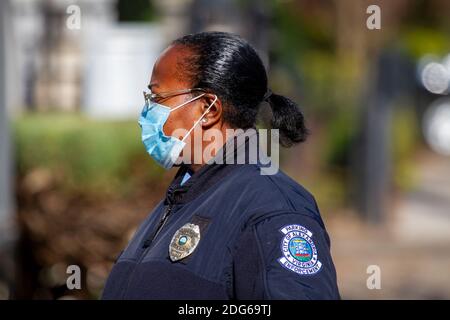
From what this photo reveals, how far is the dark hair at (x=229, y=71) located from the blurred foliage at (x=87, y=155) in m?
4.79

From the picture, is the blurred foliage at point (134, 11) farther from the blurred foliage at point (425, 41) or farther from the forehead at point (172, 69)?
the forehead at point (172, 69)

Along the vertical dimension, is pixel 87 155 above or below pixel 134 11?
below

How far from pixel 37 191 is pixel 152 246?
4.99 m

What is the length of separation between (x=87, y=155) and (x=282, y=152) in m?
3.45

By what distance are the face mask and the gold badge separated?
292 millimetres

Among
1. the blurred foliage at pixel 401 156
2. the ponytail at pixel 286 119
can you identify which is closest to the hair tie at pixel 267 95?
the ponytail at pixel 286 119

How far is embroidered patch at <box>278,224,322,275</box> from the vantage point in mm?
2287

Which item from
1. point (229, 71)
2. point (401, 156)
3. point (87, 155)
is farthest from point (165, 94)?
point (401, 156)

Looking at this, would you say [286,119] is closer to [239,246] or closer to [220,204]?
[220,204]

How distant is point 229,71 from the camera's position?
255cm

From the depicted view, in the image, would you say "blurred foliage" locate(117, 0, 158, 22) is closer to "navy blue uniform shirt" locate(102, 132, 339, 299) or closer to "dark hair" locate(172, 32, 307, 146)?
"dark hair" locate(172, 32, 307, 146)

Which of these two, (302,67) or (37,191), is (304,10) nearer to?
(302,67)

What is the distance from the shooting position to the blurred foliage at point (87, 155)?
7543mm

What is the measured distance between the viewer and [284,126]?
2.71 meters
